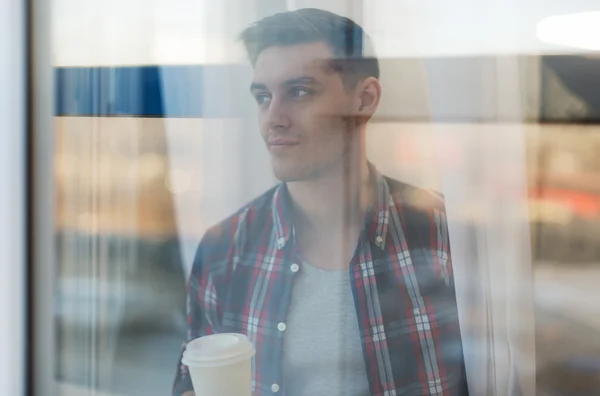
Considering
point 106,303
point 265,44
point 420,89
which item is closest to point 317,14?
point 265,44

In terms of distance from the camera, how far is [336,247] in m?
1.16

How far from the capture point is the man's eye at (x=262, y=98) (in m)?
1.17

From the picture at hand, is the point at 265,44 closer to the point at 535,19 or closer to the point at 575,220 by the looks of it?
the point at 535,19

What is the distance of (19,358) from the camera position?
1273mm

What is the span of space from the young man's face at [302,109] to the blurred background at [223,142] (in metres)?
0.04

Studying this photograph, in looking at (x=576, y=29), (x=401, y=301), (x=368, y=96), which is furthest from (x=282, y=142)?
(x=576, y=29)

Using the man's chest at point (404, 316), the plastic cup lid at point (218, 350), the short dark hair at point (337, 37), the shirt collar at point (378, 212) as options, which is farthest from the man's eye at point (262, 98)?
the plastic cup lid at point (218, 350)

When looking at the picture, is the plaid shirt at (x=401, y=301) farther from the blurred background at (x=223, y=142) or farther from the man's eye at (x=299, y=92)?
the man's eye at (x=299, y=92)

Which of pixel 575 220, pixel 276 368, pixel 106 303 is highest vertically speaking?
pixel 575 220

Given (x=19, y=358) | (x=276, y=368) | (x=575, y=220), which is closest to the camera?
(x=575, y=220)

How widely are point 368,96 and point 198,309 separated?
542mm

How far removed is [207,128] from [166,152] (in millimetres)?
103

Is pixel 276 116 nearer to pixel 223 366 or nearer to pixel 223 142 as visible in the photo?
pixel 223 142

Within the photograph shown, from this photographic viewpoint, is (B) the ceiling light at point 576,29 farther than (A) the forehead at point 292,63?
Result: No
